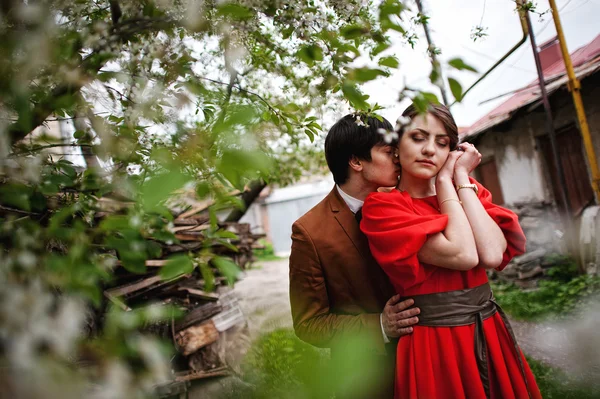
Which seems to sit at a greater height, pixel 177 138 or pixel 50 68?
pixel 50 68

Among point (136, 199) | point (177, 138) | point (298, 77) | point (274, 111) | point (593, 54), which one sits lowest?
point (136, 199)

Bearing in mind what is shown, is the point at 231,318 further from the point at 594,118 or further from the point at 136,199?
the point at 594,118

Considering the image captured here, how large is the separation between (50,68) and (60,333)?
72 cm

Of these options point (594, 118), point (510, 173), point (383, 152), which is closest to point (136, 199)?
point (383, 152)

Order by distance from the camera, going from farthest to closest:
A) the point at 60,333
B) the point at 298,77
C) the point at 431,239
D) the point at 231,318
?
1. the point at 231,318
2. the point at 298,77
3. the point at 431,239
4. the point at 60,333

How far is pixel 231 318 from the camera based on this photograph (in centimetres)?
537

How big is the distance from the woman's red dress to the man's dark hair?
1.20 feet

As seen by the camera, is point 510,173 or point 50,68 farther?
point 510,173

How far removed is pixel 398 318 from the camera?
5.75 ft

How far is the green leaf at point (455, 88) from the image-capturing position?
2.80 ft

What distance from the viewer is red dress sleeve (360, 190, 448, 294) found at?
1.57 m

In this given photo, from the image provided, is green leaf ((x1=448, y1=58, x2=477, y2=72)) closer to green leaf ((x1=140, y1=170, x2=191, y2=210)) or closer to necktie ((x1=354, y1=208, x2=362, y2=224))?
green leaf ((x1=140, y1=170, x2=191, y2=210))

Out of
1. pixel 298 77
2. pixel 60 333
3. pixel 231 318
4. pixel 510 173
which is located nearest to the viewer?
pixel 60 333

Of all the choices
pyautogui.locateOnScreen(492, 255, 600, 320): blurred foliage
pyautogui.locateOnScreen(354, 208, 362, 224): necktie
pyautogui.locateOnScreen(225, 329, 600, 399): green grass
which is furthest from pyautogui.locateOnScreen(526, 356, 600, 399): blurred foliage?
pyautogui.locateOnScreen(354, 208, 362, 224): necktie
